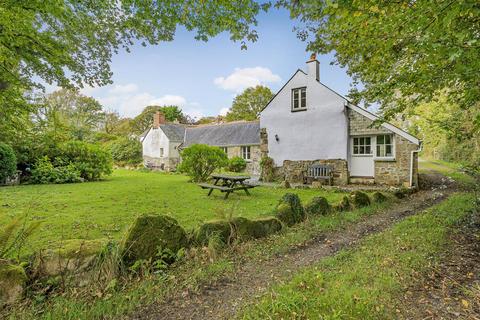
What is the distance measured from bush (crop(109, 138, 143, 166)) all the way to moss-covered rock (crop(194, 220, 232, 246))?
1060 inches

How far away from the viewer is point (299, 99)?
1396 cm

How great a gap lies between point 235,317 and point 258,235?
7.54 feet

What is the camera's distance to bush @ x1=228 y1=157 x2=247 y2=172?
19.3 meters

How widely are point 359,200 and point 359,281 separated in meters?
4.78

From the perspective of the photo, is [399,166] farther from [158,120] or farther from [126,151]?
[126,151]

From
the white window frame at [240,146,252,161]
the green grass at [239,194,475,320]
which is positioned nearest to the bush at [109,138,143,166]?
the white window frame at [240,146,252,161]

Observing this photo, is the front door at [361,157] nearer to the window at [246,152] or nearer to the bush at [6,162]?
the window at [246,152]

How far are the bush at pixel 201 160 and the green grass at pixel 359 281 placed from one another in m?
9.10

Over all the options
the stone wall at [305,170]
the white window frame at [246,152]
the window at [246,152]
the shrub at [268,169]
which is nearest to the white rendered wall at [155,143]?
the white window frame at [246,152]

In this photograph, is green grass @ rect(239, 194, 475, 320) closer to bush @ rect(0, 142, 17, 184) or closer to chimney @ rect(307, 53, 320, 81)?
chimney @ rect(307, 53, 320, 81)

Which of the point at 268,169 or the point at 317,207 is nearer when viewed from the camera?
the point at 317,207

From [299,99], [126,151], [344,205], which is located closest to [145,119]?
[126,151]

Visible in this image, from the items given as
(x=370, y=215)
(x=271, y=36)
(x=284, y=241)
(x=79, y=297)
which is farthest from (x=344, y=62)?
(x=79, y=297)

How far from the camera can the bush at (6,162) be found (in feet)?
35.2
